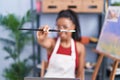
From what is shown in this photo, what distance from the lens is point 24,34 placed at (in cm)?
278

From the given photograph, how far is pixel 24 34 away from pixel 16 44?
164mm

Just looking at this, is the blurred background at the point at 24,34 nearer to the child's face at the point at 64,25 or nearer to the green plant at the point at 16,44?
the green plant at the point at 16,44

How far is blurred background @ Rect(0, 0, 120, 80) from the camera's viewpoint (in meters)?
2.74

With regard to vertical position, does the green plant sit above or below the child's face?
A: below

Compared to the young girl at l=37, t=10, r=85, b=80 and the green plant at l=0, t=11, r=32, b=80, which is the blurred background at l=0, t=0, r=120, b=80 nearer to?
the green plant at l=0, t=11, r=32, b=80

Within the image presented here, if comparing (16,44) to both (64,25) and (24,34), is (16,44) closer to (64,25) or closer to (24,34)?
(24,34)

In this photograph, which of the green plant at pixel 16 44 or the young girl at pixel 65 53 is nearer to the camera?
the young girl at pixel 65 53

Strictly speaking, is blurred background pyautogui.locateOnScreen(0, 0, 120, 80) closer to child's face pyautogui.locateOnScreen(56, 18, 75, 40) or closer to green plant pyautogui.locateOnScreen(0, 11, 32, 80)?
green plant pyautogui.locateOnScreen(0, 11, 32, 80)

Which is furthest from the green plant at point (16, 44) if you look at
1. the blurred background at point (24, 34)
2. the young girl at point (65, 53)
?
the young girl at point (65, 53)

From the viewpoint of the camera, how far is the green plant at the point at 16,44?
2.71 metres

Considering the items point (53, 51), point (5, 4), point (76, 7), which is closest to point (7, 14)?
point (5, 4)

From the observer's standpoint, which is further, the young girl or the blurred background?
the blurred background

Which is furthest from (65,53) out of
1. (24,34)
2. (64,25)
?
(24,34)

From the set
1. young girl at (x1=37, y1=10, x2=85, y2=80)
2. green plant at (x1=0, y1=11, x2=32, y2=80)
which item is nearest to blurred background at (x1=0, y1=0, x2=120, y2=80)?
green plant at (x1=0, y1=11, x2=32, y2=80)
